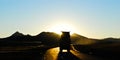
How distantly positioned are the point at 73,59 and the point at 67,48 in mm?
15294

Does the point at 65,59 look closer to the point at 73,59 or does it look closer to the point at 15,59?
the point at 73,59

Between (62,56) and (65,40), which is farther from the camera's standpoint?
(65,40)

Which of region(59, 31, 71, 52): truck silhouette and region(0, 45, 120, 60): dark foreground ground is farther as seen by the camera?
region(59, 31, 71, 52): truck silhouette

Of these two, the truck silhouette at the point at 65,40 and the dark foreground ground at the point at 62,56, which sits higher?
the truck silhouette at the point at 65,40

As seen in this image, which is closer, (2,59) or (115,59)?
(2,59)

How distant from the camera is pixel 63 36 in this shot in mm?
54875

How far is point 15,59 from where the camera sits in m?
38.7

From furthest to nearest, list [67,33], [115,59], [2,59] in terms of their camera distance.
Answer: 1. [67,33]
2. [115,59]
3. [2,59]

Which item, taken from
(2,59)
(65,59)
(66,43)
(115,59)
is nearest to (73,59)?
(65,59)

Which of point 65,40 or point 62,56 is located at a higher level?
point 65,40

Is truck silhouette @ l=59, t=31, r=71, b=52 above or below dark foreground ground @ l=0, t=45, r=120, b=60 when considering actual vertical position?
above

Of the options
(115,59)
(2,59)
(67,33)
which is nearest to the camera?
(2,59)

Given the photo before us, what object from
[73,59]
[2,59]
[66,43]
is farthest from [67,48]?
[2,59]

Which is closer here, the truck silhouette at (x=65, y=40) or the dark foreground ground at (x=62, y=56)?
the dark foreground ground at (x=62, y=56)
